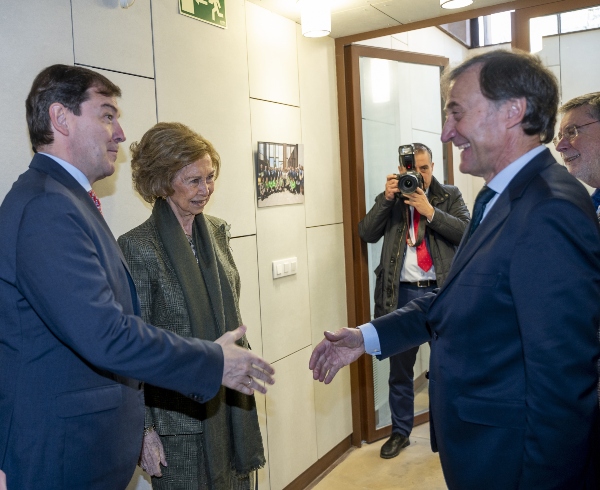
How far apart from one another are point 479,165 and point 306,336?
2.02m

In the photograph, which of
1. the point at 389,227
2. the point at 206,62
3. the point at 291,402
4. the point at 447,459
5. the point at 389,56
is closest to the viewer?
the point at 447,459

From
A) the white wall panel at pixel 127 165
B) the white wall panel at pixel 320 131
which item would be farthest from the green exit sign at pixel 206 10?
the white wall panel at pixel 320 131

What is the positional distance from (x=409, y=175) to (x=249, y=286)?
1172mm

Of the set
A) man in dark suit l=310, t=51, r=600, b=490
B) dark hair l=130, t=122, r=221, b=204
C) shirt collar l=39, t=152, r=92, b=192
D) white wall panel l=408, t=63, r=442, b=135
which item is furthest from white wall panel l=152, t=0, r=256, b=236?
white wall panel l=408, t=63, r=442, b=135

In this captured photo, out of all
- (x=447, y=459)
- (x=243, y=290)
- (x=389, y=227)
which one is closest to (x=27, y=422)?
(x=447, y=459)

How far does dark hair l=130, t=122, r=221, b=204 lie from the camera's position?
2100 millimetres

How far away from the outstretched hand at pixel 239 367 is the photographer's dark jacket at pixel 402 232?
188 cm

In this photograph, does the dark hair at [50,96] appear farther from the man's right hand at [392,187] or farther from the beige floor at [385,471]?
the beige floor at [385,471]

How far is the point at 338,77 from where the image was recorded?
12.2 feet

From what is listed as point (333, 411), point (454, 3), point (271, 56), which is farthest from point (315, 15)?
point (333, 411)

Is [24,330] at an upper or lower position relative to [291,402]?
upper

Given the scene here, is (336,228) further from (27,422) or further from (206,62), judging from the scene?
(27,422)

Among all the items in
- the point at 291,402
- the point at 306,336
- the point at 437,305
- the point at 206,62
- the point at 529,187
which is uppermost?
the point at 206,62

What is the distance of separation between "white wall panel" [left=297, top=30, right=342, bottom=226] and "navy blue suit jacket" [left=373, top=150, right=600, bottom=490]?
1986mm
